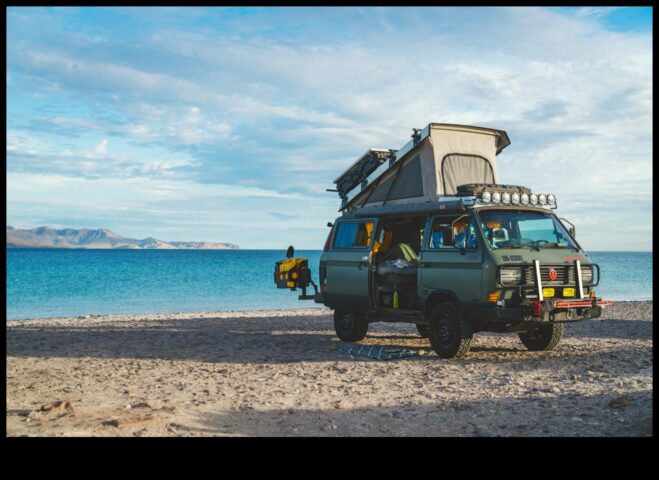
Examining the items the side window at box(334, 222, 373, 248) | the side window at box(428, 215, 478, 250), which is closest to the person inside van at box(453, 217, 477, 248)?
the side window at box(428, 215, 478, 250)

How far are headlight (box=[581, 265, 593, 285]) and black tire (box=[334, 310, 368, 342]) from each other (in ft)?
13.8

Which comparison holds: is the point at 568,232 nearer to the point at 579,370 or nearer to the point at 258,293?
the point at 579,370

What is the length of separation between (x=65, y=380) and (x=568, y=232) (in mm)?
8383

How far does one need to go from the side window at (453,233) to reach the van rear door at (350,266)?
1.58 metres

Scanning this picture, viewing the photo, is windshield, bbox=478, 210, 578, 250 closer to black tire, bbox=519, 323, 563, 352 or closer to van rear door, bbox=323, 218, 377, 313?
black tire, bbox=519, 323, 563, 352

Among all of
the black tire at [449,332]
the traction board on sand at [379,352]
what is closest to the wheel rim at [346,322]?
the traction board on sand at [379,352]

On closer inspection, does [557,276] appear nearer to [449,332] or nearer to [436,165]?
[449,332]

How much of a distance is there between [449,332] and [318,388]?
303 cm

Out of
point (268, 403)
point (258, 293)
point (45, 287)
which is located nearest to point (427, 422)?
point (268, 403)

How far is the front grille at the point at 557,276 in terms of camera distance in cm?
1072

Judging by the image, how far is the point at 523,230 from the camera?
11.6 meters

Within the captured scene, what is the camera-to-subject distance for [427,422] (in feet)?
24.6

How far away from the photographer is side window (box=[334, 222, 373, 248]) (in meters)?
13.4
